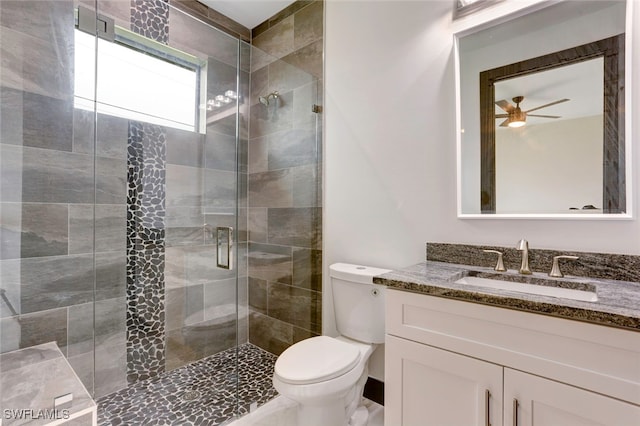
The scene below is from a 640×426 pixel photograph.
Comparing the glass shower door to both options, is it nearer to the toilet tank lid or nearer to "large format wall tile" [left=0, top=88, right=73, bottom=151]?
"large format wall tile" [left=0, top=88, right=73, bottom=151]

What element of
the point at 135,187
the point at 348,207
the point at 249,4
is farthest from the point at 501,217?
the point at 249,4

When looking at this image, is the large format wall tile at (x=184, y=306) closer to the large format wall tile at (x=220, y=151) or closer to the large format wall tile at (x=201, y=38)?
the large format wall tile at (x=220, y=151)

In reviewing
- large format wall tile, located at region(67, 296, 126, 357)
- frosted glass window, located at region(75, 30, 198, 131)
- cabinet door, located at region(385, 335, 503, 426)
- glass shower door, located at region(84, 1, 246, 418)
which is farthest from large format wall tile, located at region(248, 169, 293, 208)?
cabinet door, located at region(385, 335, 503, 426)

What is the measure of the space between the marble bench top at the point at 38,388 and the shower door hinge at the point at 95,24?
176cm

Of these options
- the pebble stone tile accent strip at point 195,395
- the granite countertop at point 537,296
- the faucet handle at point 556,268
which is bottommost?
the pebble stone tile accent strip at point 195,395

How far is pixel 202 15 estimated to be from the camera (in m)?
2.28

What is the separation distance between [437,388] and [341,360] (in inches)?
18.8

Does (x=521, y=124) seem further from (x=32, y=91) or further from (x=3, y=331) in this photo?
(x=3, y=331)

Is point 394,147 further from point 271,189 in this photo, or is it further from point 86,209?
point 86,209

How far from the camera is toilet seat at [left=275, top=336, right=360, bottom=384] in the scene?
1.30m

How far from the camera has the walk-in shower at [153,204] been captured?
5.30 ft

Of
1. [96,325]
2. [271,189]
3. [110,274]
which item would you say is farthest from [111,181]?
[271,189]

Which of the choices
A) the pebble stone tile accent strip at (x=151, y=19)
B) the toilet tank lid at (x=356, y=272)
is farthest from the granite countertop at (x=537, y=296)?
the pebble stone tile accent strip at (x=151, y=19)

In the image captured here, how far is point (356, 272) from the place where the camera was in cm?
166
